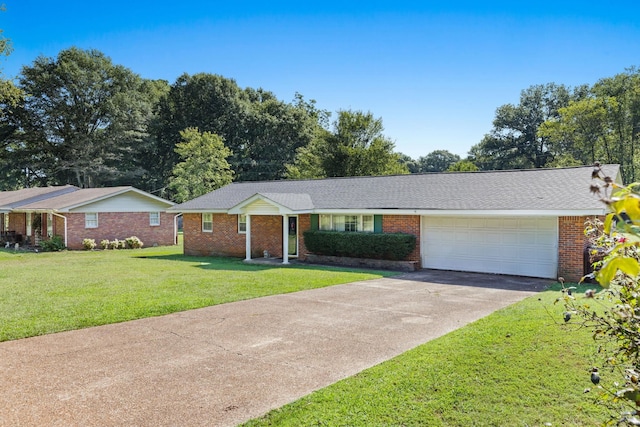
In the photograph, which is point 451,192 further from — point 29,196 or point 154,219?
point 29,196

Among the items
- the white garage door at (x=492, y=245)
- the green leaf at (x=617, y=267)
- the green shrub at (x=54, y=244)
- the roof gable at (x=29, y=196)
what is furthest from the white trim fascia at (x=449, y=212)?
the roof gable at (x=29, y=196)

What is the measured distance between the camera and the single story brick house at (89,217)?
81.6ft

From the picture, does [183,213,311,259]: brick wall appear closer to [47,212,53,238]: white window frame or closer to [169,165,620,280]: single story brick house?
[169,165,620,280]: single story brick house

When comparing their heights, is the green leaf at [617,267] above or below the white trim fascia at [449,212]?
below

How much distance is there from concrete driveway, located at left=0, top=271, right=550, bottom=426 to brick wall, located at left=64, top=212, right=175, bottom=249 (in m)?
19.1

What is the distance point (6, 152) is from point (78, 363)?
46595 mm

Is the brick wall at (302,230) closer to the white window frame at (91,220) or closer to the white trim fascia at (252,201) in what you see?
the white trim fascia at (252,201)

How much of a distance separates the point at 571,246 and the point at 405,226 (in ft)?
17.9

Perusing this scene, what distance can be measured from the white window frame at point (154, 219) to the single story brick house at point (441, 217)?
6.55 metres

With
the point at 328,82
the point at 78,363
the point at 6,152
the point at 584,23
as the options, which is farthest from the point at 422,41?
the point at 6,152

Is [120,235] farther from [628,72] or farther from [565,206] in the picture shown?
[628,72]

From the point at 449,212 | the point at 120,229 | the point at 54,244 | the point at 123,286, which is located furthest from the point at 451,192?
the point at 54,244

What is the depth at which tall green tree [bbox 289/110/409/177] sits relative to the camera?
4106 centimetres

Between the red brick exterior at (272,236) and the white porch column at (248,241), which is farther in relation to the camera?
the white porch column at (248,241)
